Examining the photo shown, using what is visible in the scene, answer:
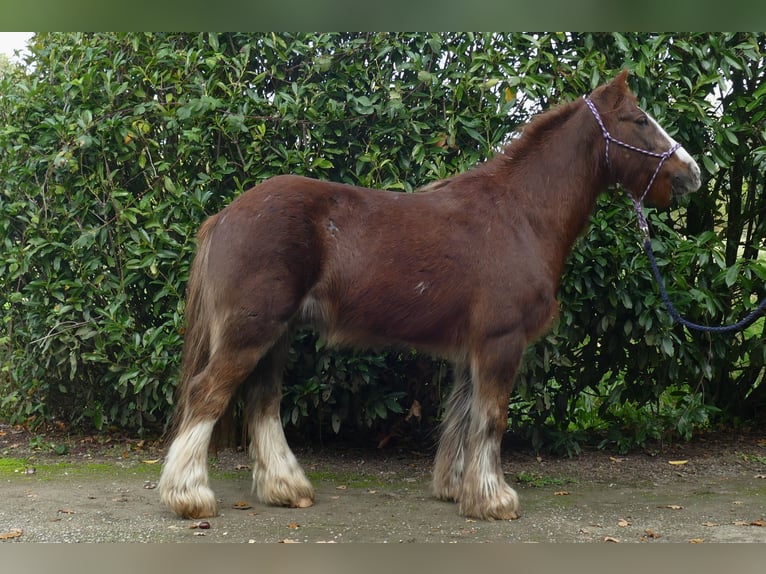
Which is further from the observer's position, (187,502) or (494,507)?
(494,507)

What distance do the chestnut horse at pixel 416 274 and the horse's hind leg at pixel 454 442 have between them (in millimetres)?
19

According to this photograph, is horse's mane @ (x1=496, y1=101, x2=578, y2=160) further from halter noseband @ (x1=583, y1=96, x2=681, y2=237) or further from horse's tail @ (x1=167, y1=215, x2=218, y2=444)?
horse's tail @ (x1=167, y1=215, x2=218, y2=444)

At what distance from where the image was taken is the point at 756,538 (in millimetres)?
4516

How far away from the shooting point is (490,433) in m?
4.96

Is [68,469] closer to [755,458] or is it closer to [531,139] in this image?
[531,139]

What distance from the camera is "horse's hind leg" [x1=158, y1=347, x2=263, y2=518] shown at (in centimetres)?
476

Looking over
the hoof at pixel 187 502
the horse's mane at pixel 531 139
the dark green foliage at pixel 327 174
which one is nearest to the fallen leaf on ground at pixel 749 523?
the dark green foliage at pixel 327 174

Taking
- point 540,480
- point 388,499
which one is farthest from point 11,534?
point 540,480

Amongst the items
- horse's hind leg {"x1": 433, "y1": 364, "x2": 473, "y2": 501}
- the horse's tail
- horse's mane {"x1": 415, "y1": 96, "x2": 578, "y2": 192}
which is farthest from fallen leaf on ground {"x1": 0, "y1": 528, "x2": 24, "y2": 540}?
horse's mane {"x1": 415, "y1": 96, "x2": 578, "y2": 192}

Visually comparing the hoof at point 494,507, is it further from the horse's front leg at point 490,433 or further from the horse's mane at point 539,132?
the horse's mane at point 539,132

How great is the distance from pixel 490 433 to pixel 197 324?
192 centimetres

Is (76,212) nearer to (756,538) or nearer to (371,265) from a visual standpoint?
(371,265)

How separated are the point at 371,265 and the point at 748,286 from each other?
3.20 m

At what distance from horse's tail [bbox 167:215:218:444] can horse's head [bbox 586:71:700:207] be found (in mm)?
2551
